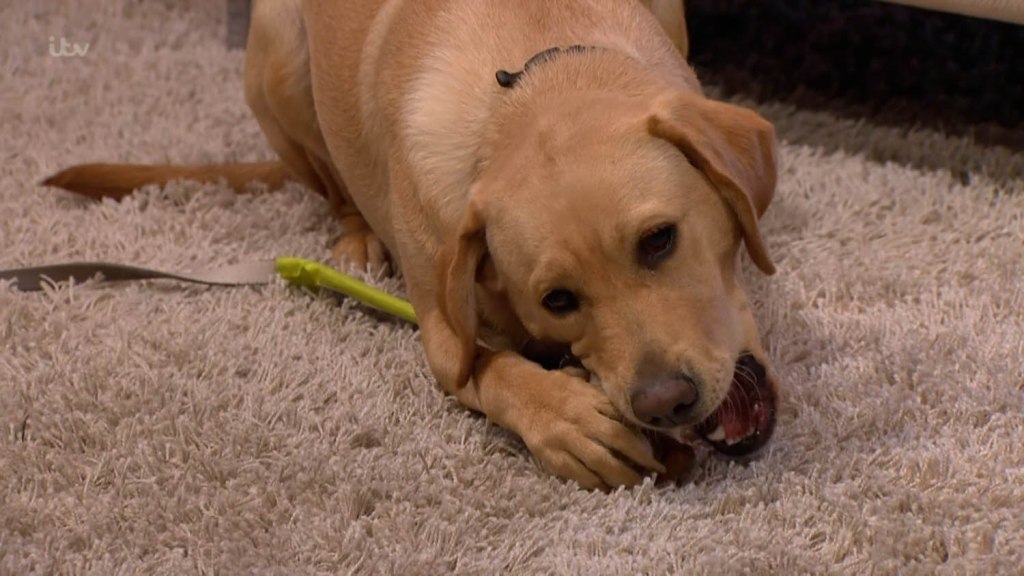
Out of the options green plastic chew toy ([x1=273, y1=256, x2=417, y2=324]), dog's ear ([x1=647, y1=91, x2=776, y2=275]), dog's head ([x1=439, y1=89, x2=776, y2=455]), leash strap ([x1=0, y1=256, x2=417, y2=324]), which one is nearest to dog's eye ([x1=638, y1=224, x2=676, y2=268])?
dog's head ([x1=439, y1=89, x2=776, y2=455])

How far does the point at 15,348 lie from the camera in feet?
7.11

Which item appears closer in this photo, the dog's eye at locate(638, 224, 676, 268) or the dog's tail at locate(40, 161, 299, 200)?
the dog's eye at locate(638, 224, 676, 268)

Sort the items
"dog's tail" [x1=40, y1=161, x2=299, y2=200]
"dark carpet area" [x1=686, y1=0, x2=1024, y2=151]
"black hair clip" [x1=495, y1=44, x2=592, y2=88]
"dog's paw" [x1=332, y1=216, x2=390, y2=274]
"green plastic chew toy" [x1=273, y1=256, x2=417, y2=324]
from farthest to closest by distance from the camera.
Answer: "dark carpet area" [x1=686, y1=0, x2=1024, y2=151], "dog's tail" [x1=40, y1=161, x2=299, y2=200], "dog's paw" [x1=332, y1=216, x2=390, y2=274], "green plastic chew toy" [x1=273, y1=256, x2=417, y2=324], "black hair clip" [x1=495, y1=44, x2=592, y2=88]

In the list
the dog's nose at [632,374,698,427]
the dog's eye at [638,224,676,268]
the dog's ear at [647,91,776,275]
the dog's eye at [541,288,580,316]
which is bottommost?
the dog's nose at [632,374,698,427]

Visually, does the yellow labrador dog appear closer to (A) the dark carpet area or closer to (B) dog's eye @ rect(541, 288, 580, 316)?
(B) dog's eye @ rect(541, 288, 580, 316)

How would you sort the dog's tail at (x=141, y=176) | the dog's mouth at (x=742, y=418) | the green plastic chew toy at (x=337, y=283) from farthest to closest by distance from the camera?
the dog's tail at (x=141, y=176) < the green plastic chew toy at (x=337, y=283) < the dog's mouth at (x=742, y=418)

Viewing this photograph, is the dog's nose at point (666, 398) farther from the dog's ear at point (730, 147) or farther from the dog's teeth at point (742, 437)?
the dog's ear at point (730, 147)

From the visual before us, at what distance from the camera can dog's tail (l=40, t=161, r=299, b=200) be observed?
8.85ft

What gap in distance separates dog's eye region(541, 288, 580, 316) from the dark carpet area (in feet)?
5.11

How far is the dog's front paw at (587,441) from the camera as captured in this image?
1.72 metres

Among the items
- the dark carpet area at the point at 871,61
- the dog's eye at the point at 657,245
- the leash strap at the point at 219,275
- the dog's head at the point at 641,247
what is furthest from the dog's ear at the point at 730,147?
the dark carpet area at the point at 871,61

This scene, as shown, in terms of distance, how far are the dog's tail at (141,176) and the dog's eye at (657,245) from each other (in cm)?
140

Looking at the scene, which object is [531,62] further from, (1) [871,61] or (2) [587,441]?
(1) [871,61]

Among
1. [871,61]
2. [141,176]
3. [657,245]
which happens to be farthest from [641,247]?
[871,61]
